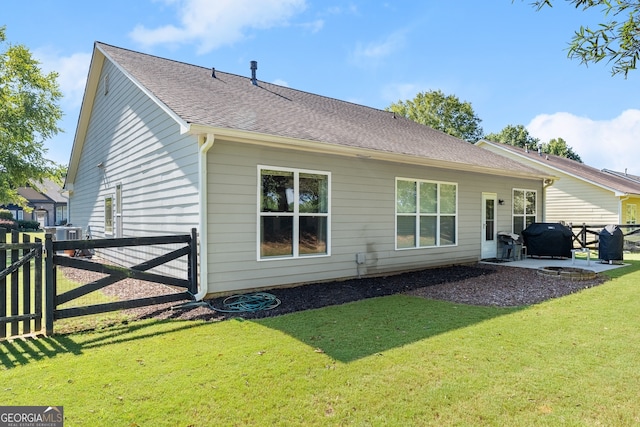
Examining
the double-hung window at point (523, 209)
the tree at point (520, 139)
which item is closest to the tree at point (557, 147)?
the tree at point (520, 139)

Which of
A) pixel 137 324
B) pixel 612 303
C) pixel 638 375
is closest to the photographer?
pixel 638 375

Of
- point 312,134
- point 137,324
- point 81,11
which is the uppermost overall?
point 81,11

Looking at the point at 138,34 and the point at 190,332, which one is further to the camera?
the point at 138,34

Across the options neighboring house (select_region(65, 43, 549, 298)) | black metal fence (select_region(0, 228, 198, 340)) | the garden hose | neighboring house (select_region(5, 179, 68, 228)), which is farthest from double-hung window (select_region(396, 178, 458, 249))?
neighboring house (select_region(5, 179, 68, 228))

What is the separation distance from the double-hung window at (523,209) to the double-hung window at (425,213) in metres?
3.50

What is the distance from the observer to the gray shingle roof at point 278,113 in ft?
22.0

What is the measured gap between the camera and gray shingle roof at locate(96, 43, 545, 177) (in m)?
6.70

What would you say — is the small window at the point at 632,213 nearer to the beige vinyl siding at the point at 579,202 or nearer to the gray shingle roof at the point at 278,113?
the beige vinyl siding at the point at 579,202

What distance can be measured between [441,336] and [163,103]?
5.59 m

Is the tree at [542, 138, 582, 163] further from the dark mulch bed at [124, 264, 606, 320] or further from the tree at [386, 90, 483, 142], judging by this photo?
the dark mulch bed at [124, 264, 606, 320]

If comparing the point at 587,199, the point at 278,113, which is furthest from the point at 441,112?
the point at 278,113

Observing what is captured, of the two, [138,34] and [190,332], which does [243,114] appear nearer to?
[190,332]

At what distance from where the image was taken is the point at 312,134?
7273 mm

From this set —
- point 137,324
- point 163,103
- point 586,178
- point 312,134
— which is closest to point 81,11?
point 163,103
